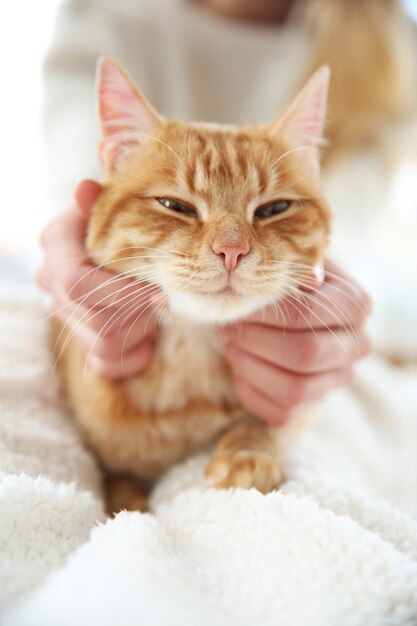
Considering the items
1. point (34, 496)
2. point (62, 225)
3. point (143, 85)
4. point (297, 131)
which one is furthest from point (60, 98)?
point (34, 496)

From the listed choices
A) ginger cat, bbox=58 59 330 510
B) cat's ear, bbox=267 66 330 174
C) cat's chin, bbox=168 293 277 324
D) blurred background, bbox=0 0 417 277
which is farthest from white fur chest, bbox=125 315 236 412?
blurred background, bbox=0 0 417 277

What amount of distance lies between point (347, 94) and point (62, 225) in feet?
5.41

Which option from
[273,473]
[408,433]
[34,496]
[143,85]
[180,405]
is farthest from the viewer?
[143,85]

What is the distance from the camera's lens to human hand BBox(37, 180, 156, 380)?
94 centimetres

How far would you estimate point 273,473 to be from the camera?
0.88 m

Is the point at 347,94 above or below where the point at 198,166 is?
above

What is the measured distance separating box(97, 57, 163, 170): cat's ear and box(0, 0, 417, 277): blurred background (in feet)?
2.77

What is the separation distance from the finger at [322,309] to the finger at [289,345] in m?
0.02

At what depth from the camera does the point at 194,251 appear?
844 millimetres

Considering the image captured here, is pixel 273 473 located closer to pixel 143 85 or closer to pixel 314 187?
pixel 314 187

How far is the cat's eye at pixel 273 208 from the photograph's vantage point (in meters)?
0.96

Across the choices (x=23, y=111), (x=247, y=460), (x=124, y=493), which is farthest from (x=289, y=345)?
(x=23, y=111)

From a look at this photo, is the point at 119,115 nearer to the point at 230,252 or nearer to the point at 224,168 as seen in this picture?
the point at 224,168

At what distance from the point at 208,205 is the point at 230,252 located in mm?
144
